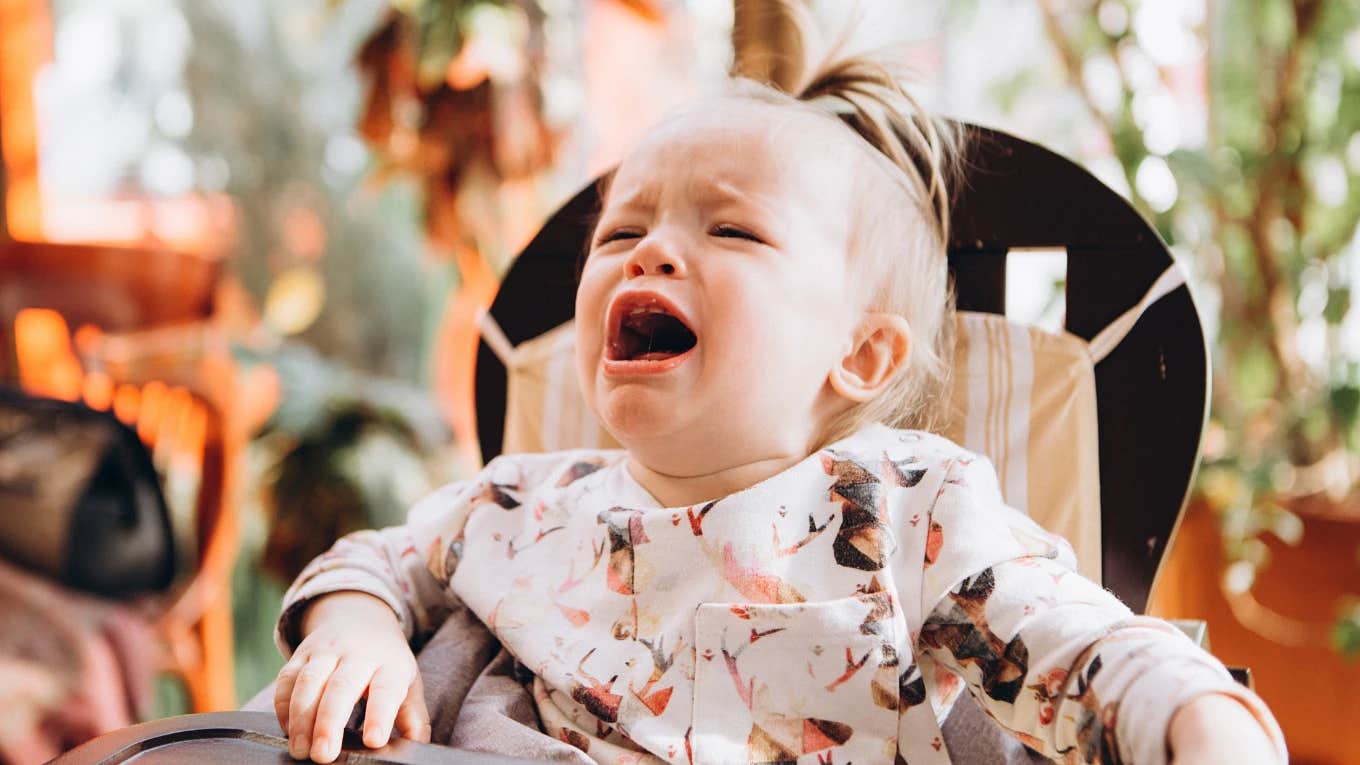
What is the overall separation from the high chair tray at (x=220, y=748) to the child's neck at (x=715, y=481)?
27 cm

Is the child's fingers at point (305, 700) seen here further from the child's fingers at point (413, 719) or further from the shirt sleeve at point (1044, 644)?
the shirt sleeve at point (1044, 644)

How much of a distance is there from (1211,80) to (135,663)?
2.09 m

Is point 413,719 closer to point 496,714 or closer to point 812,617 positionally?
point 496,714

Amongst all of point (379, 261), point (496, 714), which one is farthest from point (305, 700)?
point (379, 261)

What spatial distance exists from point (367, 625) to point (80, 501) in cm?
126

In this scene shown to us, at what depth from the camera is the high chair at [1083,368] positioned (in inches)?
33.4

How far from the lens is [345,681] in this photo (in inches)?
25.7

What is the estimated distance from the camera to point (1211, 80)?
208cm

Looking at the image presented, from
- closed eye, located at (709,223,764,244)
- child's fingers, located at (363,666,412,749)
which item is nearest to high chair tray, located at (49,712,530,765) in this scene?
child's fingers, located at (363,666,412,749)

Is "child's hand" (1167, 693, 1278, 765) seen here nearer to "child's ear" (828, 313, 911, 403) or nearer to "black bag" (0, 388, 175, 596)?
"child's ear" (828, 313, 911, 403)

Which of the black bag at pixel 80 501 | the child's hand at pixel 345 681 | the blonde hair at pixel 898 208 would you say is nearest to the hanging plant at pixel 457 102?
the black bag at pixel 80 501

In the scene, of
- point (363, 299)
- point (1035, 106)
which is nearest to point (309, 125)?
point (363, 299)

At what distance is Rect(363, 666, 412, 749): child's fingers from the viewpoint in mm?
610

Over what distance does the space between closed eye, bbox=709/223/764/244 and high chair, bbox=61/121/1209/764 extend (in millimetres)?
223
